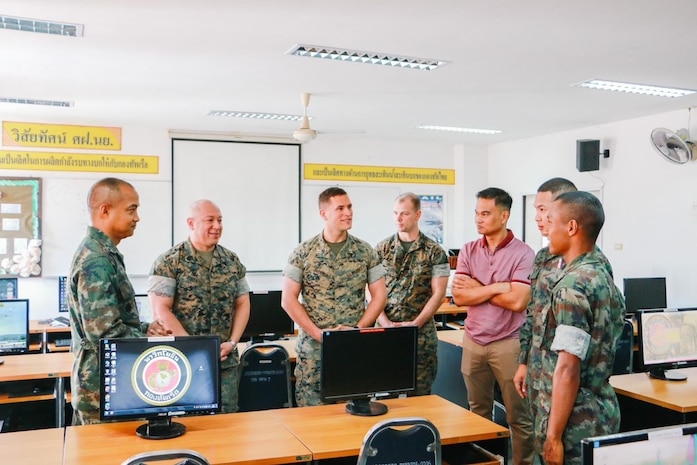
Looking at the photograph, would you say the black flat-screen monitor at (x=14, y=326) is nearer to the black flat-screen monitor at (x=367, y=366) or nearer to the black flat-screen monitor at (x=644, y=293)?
the black flat-screen monitor at (x=367, y=366)

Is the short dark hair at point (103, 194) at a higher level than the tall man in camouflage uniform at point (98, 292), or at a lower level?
higher

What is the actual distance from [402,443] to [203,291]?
1499mm

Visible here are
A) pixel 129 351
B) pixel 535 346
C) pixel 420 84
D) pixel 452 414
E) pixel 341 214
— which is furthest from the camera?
pixel 420 84

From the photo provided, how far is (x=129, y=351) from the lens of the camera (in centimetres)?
257

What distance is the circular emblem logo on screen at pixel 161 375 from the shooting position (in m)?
2.58

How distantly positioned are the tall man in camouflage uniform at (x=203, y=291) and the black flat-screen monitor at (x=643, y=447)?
2.11 m

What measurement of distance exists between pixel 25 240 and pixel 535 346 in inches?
288

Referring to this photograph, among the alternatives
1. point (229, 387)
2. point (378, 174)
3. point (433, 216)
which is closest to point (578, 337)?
point (229, 387)

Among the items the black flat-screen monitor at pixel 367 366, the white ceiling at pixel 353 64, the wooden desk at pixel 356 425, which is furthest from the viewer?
the white ceiling at pixel 353 64

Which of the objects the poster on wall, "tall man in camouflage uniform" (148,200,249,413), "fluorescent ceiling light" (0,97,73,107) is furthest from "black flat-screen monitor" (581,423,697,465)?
the poster on wall

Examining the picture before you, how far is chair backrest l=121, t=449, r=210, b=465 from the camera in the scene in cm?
194

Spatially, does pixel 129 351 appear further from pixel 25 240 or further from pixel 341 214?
pixel 25 240

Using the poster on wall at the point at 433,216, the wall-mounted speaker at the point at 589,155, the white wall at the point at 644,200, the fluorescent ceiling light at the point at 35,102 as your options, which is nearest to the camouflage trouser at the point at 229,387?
the fluorescent ceiling light at the point at 35,102

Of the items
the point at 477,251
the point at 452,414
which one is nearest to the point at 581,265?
the point at 452,414
